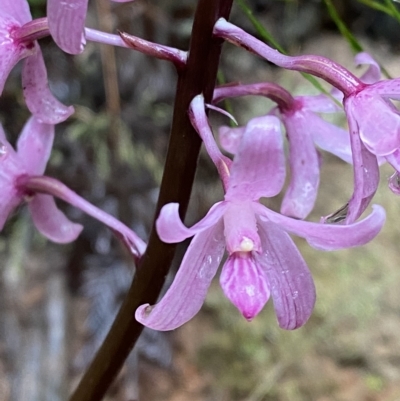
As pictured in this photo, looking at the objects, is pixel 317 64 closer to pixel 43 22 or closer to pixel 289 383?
pixel 43 22

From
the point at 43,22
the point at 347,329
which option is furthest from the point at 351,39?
the point at 347,329

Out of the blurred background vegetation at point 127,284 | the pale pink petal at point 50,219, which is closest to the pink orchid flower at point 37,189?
the pale pink petal at point 50,219

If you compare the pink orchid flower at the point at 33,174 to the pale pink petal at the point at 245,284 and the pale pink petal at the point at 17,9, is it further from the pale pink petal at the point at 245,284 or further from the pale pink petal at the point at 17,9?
the pale pink petal at the point at 245,284

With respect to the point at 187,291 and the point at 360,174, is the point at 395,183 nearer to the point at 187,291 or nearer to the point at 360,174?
the point at 360,174

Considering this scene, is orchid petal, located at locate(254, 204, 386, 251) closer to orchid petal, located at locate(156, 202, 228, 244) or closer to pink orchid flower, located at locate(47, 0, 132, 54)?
orchid petal, located at locate(156, 202, 228, 244)

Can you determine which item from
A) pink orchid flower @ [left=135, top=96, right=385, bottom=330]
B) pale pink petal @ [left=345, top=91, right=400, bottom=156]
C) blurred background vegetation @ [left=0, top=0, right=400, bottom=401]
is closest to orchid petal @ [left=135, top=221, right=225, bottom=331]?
Result: pink orchid flower @ [left=135, top=96, right=385, bottom=330]

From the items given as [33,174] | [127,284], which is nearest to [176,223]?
[33,174]
